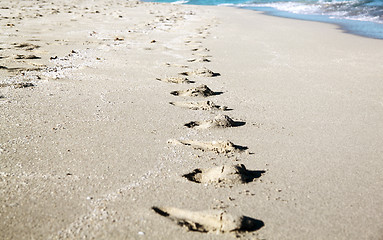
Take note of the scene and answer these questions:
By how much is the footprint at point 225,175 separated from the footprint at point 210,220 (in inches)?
8.3

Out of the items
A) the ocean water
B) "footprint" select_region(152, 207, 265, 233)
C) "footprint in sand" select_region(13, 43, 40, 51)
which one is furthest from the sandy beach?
the ocean water

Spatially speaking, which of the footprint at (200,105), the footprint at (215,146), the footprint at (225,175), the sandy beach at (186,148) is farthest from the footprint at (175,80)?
the footprint at (225,175)

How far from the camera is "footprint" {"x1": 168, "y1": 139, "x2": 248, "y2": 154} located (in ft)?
5.23

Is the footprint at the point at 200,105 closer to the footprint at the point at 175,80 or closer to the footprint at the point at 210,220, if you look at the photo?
the footprint at the point at 175,80

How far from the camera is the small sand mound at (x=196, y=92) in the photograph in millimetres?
2346

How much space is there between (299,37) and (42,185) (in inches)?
191

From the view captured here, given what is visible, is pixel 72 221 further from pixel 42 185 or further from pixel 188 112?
pixel 188 112

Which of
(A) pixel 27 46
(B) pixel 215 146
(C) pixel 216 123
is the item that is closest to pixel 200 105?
(C) pixel 216 123

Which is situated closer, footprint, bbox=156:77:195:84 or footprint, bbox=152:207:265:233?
footprint, bbox=152:207:265:233

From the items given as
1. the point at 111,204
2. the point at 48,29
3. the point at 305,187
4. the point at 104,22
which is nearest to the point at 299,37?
the point at 104,22

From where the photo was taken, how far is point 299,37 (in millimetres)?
5238

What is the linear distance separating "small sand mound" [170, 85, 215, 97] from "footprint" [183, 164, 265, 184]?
1012 millimetres

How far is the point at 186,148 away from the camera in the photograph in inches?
62.5

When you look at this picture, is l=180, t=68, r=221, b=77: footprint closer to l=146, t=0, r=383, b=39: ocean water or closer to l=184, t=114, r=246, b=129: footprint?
l=184, t=114, r=246, b=129: footprint
